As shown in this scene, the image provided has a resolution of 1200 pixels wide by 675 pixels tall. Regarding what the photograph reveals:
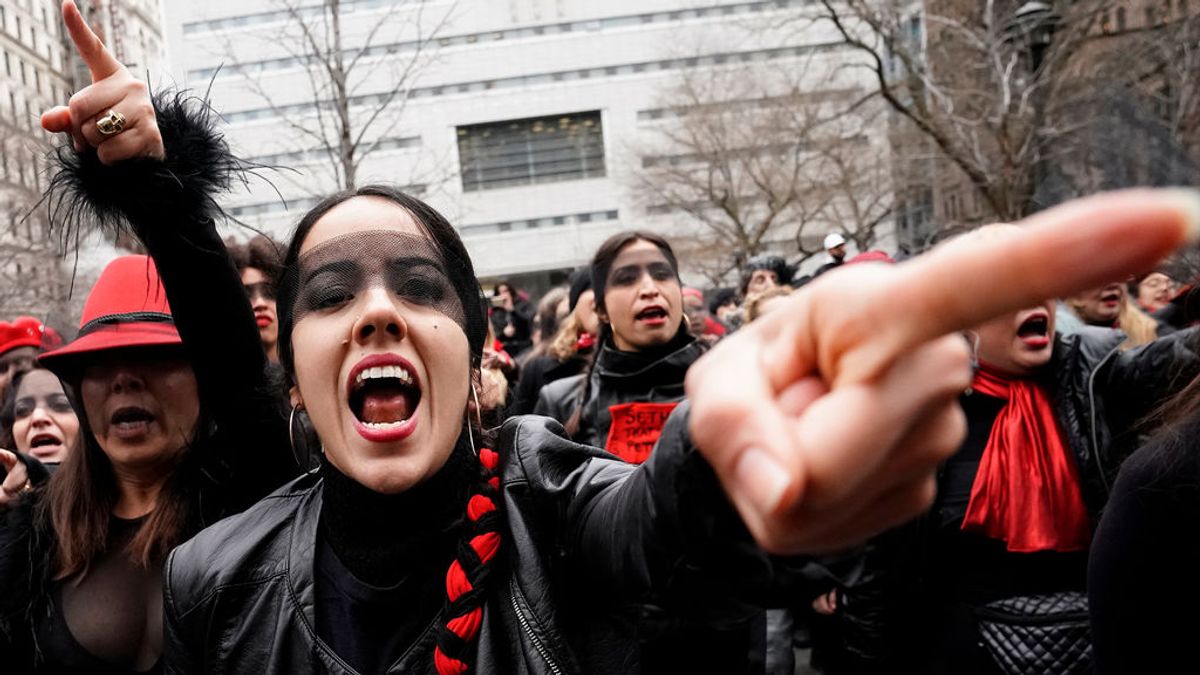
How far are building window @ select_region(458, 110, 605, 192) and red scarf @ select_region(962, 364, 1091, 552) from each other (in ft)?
151

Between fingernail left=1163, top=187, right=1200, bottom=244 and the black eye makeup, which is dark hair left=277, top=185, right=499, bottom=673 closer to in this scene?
the black eye makeup

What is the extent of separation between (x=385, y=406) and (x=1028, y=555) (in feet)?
6.82

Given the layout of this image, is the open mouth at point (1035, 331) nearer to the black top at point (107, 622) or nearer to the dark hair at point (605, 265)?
the dark hair at point (605, 265)

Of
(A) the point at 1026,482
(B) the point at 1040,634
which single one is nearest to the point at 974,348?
(A) the point at 1026,482

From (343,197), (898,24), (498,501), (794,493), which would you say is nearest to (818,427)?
(794,493)

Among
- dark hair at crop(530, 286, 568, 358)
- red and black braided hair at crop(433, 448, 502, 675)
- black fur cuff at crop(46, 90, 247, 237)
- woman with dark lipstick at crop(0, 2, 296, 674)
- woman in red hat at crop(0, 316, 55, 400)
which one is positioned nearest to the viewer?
red and black braided hair at crop(433, 448, 502, 675)

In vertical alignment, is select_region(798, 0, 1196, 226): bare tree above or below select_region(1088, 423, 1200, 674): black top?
above

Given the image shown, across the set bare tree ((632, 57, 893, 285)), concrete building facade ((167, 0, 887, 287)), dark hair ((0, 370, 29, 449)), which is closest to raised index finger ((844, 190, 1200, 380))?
dark hair ((0, 370, 29, 449))

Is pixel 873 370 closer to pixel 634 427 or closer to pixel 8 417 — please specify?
pixel 634 427

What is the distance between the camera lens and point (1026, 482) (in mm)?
2914

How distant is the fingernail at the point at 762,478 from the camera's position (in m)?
0.79

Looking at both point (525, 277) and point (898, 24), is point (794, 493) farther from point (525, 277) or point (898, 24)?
point (525, 277)

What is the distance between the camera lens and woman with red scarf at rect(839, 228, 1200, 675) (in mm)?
2869

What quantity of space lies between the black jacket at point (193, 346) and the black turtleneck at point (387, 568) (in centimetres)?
70
